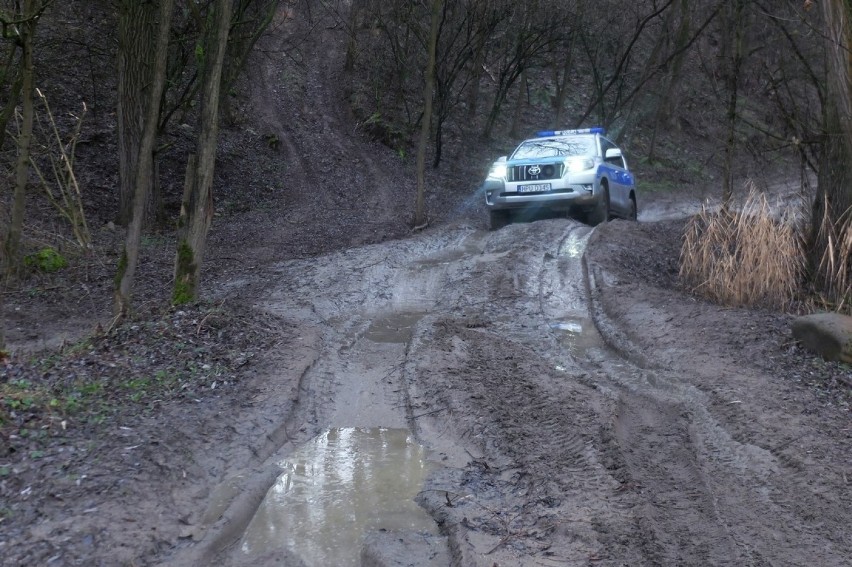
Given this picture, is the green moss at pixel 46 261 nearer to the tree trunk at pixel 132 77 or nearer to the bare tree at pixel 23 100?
the bare tree at pixel 23 100

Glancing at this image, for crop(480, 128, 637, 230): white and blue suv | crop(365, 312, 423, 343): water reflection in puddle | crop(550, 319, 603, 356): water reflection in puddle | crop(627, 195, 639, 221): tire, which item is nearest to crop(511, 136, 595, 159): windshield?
crop(480, 128, 637, 230): white and blue suv

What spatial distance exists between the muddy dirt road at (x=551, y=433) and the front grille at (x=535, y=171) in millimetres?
4861

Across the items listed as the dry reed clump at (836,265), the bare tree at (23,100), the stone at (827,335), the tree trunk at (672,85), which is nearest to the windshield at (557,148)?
the dry reed clump at (836,265)

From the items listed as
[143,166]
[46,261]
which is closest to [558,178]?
[143,166]

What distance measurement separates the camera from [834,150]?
32.4ft

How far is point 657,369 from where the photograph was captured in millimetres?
7219

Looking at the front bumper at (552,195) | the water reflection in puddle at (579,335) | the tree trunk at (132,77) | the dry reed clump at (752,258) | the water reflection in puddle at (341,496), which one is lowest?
the water reflection in puddle at (341,496)

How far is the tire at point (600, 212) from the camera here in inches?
588

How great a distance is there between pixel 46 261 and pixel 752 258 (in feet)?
31.8

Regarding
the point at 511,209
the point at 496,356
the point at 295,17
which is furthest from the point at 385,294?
the point at 295,17

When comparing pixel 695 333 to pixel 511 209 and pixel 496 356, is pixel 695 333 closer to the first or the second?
pixel 496 356

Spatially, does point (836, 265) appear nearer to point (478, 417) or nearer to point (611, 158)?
point (478, 417)

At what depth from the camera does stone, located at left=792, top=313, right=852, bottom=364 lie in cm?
706

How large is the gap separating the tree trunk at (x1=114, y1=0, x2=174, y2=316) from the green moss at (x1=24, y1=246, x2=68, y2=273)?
4.25 meters
